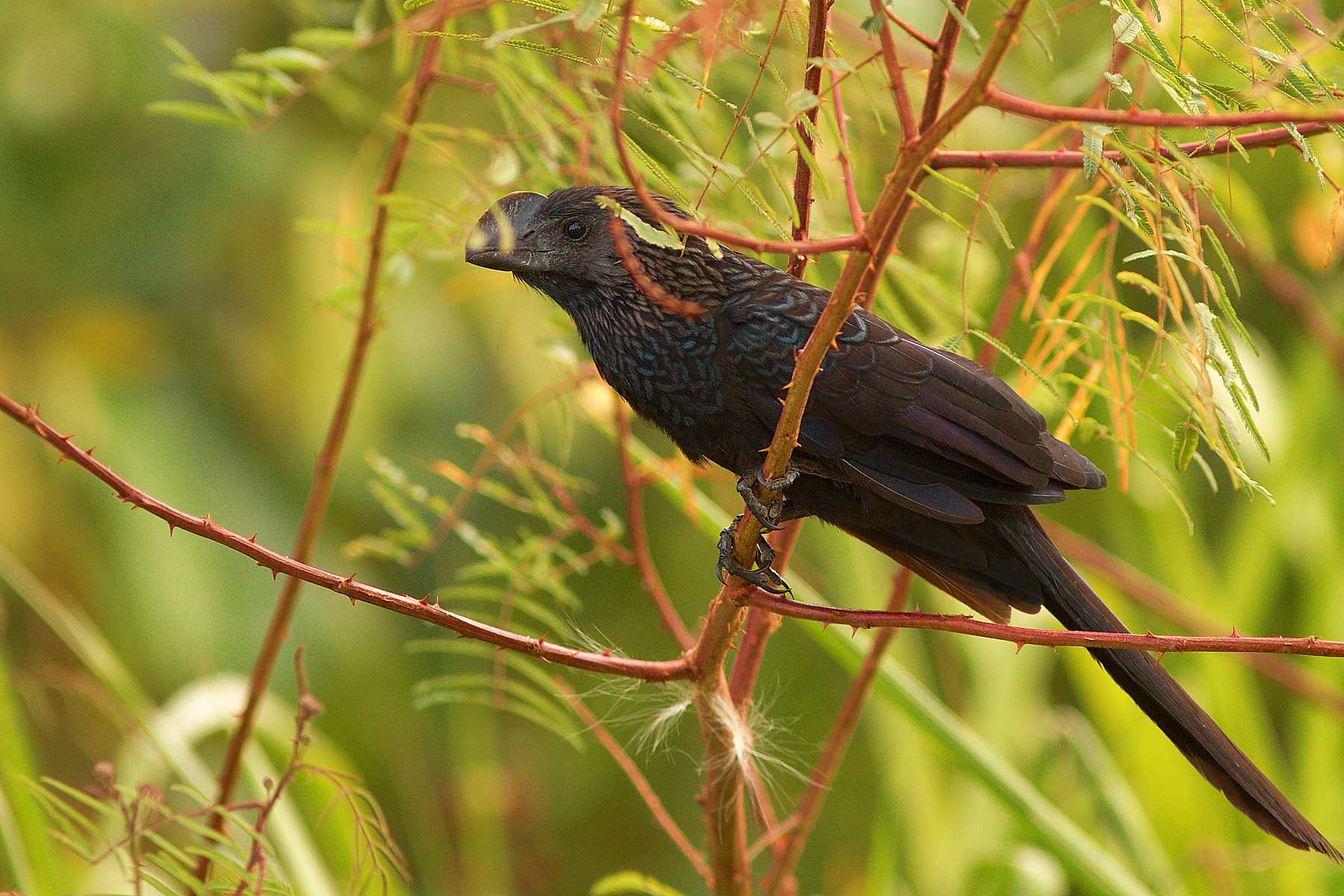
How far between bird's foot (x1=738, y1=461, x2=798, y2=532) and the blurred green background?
0.97m

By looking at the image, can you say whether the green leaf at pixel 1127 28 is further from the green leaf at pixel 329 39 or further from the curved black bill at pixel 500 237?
the green leaf at pixel 329 39

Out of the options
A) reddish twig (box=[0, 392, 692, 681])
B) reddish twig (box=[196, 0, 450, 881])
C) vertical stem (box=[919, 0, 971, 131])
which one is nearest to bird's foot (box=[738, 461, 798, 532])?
reddish twig (box=[0, 392, 692, 681])

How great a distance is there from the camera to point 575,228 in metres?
1.21

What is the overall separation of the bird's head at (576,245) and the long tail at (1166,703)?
463 millimetres

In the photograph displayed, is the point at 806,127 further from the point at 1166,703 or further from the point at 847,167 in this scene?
the point at 1166,703

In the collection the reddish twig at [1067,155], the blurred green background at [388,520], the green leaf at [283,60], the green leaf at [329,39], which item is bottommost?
the blurred green background at [388,520]

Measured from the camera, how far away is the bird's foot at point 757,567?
93 centimetres

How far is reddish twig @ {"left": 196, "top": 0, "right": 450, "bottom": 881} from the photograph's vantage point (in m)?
1.17

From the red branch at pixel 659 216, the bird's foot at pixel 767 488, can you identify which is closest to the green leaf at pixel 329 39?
the bird's foot at pixel 767 488

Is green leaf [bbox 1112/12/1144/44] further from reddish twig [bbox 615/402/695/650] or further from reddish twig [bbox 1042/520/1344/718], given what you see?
reddish twig [bbox 1042/520/1344/718]

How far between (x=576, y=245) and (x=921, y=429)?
43cm

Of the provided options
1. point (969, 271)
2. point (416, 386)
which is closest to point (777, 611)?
point (969, 271)

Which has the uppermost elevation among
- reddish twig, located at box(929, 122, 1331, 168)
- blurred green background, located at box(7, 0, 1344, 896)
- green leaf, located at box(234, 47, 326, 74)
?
green leaf, located at box(234, 47, 326, 74)

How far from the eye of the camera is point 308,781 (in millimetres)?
1482
